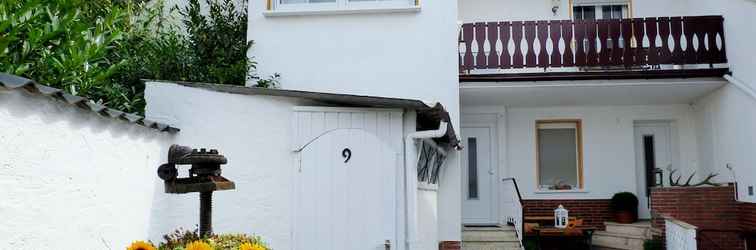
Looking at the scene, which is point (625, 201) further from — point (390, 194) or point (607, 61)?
point (390, 194)

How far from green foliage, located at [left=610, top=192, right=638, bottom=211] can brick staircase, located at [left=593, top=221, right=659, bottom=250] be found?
33 cm

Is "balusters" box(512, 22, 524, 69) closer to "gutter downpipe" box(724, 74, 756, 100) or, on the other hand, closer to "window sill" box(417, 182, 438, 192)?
"gutter downpipe" box(724, 74, 756, 100)

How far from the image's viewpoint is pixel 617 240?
12594 millimetres

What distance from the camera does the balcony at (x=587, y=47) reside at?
12.0 metres

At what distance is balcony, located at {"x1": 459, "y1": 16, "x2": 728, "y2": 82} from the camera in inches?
474

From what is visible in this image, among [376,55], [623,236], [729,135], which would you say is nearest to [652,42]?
[729,135]

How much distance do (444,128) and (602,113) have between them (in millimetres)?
7286

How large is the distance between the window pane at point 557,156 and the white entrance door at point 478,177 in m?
1.24

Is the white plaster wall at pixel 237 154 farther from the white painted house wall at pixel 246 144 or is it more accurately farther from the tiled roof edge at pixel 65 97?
the tiled roof edge at pixel 65 97

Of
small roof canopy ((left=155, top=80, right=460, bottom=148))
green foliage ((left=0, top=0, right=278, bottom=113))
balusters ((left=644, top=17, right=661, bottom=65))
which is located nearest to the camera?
small roof canopy ((left=155, top=80, right=460, bottom=148))

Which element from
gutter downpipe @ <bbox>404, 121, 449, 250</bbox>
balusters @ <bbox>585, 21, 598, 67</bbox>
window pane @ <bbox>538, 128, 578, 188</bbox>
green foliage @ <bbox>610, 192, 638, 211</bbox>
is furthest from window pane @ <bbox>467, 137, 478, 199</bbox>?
gutter downpipe @ <bbox>404, 121, 449, 250</bbox>

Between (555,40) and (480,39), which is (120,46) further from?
(555,40)

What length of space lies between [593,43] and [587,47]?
13 centimetres

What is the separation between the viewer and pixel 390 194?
24.7ft
